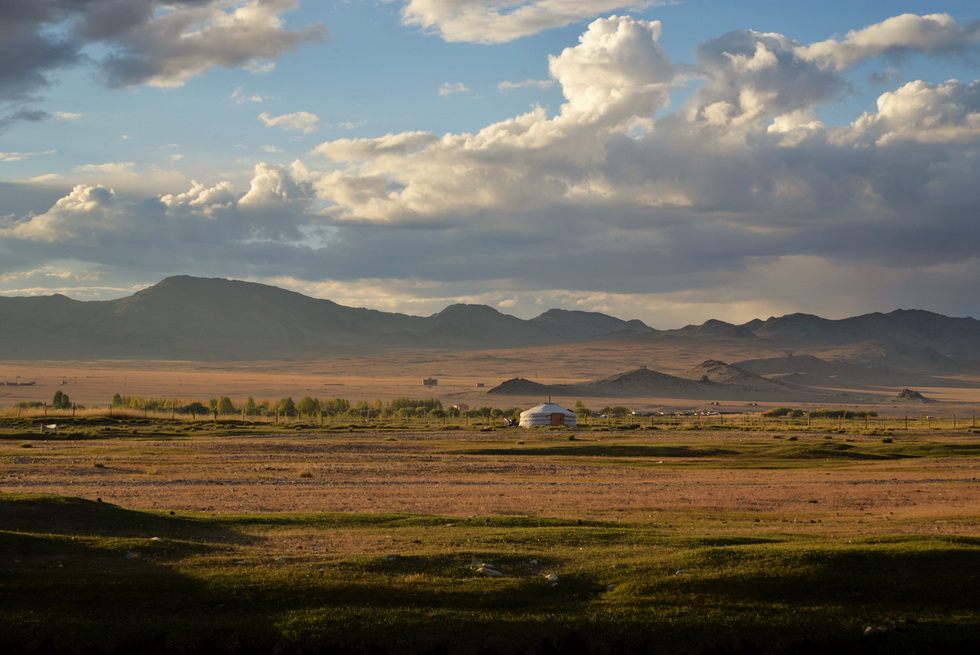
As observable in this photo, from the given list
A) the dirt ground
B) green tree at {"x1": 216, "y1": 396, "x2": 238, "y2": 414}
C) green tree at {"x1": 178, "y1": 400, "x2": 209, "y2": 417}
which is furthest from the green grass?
green tree at {"x1": 216, "y1": 396, "x2": 238, "y2": 414}

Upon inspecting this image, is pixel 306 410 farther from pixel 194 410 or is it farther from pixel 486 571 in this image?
pixel 486 571

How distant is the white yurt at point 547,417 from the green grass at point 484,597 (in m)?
75.4

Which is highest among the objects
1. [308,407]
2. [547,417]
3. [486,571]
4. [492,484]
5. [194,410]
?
[486,571]

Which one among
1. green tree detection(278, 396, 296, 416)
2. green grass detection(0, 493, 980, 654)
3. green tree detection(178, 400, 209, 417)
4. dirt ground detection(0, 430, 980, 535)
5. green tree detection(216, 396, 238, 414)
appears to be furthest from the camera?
green tree detection(216, 396, 238, 414)

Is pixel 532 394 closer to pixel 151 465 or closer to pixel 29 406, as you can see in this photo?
pixel 29 406

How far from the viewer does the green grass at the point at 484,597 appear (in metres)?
13.2

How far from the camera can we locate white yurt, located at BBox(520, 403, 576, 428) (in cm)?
9406

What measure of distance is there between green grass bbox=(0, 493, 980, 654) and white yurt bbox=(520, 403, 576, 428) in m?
75.4

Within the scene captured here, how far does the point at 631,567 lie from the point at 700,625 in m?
2.44

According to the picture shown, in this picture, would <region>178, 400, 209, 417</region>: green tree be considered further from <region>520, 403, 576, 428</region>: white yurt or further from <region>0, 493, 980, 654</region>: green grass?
<region>0, 493, 980, 654</region>: green grass

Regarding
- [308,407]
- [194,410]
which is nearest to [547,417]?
[308,407]

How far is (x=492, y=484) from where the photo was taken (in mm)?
38094

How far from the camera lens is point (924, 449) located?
193ft

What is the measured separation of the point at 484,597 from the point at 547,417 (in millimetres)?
80527
